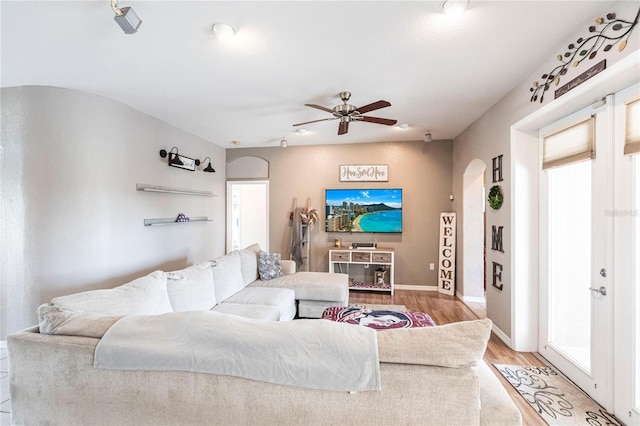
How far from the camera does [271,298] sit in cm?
292

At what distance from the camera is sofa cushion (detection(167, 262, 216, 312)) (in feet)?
7.39

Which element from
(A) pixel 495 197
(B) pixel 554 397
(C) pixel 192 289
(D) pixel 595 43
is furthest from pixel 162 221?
(D) pixel 595 43

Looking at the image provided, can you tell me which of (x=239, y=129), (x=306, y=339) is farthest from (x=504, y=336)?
(x=239, y=129)

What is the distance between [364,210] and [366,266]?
106 cm

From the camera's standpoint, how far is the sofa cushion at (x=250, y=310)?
249 centimetres

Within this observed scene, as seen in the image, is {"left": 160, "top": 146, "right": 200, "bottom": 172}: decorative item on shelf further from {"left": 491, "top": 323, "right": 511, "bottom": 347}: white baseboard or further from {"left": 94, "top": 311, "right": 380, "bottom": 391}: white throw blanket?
{"left": 491, "top": 323, "right": 511, "bottom": 347}: white baseboard

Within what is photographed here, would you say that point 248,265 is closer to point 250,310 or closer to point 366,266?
point 250,310

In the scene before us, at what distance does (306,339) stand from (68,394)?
113 centimetres

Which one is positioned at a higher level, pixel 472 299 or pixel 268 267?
pixel 268 267

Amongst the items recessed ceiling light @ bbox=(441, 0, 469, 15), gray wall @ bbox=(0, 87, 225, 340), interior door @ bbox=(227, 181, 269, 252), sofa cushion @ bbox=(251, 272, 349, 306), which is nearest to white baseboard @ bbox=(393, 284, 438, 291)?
sofa cushion @ bbox=(251, 272, 349, 306)

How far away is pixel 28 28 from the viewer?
6.27 ft

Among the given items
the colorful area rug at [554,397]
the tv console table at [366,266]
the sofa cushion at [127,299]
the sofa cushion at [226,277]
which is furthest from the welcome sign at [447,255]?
the sofa cushion at [127,299]

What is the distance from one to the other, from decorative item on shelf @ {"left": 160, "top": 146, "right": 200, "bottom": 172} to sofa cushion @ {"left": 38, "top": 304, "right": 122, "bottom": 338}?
9.76 ft

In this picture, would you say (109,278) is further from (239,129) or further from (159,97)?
(239,129)
